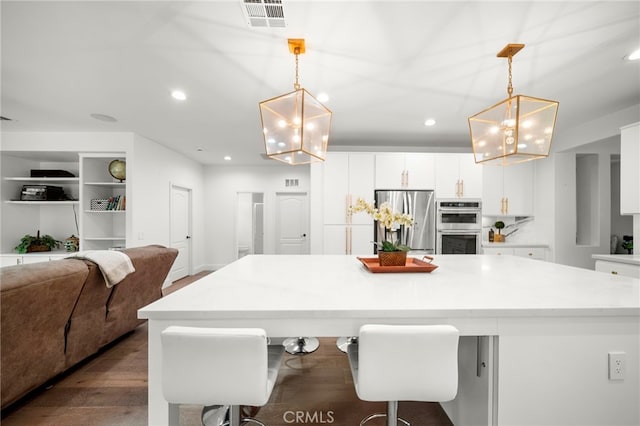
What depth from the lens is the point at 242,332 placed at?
938mm

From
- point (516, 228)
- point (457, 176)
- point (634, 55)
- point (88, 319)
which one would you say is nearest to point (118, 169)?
point (88, 319)

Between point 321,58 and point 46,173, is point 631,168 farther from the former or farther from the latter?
point 46,173

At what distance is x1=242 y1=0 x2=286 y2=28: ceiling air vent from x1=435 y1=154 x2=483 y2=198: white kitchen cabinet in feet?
11.2

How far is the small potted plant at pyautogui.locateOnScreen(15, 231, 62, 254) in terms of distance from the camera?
13.2ft

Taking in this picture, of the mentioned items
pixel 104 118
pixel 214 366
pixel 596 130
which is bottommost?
pixel 214 366

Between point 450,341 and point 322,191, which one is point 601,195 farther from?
point 450,341

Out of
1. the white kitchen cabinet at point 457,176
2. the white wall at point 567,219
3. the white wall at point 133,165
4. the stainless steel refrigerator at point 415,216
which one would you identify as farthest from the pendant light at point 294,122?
the white wall at point 567,219

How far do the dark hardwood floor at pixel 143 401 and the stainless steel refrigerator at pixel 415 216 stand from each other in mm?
2324

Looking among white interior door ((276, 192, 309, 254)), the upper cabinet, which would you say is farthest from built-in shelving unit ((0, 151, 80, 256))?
the upper cabinet

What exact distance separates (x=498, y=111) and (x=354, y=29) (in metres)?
1.17

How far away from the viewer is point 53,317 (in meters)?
1.83

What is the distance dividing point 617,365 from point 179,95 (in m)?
3.74

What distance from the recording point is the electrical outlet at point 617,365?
1.14 meters

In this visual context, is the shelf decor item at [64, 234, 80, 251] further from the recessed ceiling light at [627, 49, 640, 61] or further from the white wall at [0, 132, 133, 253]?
the recessed ceiling light at [627, 49, 640, 61]
